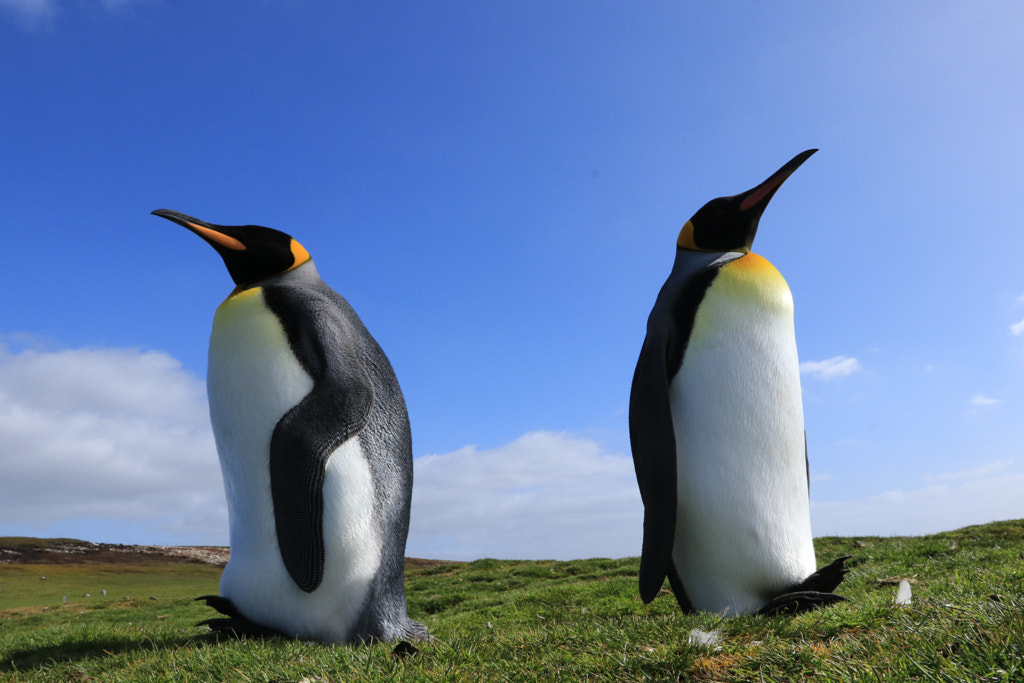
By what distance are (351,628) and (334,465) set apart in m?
1.06

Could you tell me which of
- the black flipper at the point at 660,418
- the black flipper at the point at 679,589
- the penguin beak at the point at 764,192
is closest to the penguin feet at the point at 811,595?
the black flipper at the point at 679,589

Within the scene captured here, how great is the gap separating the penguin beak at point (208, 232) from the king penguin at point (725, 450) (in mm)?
3231

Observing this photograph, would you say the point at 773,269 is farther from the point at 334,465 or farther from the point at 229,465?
the point at 229,465

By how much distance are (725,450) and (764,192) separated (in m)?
2.02

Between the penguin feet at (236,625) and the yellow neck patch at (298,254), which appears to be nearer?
the penguin feet at (236,625)

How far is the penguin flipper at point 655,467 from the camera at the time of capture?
4410 millimetres

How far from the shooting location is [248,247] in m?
5.36

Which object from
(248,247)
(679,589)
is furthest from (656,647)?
(248,247)

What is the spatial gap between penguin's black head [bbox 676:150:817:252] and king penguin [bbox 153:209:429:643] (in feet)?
8.70

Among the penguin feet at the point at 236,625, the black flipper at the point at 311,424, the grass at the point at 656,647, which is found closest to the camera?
the grass at the point at 656,647

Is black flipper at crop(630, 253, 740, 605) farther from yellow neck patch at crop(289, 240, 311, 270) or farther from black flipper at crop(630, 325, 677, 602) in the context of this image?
yellow neck patch at crop(289, 240, 311, 270)

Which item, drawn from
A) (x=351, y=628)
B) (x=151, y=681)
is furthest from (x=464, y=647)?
(x=351, y=628)

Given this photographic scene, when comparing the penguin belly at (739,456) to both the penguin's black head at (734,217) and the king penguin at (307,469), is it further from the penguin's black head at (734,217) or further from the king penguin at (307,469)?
the king penguin at (307,469)

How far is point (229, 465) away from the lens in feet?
16.0
